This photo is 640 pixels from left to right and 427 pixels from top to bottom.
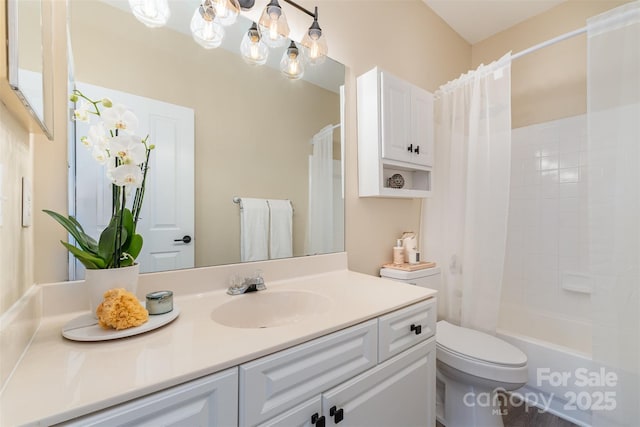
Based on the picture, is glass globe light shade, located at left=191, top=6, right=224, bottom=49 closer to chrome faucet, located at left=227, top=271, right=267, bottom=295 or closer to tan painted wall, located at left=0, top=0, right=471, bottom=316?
tan painted wall, located at left=0, top=0, right=471, bottom=316

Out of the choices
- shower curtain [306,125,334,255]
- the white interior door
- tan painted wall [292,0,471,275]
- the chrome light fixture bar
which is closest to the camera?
the white interior door

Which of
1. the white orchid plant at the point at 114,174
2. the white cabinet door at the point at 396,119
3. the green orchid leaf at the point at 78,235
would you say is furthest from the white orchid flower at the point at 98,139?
the white cabinet door at the point at 396,119

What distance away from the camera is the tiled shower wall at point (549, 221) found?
191 cm

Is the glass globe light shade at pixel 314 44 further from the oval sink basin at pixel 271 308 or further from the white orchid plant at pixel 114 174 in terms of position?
the oval sink basin at pixel 271 308

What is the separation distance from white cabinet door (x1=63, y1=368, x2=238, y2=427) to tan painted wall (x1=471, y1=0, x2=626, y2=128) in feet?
8.83

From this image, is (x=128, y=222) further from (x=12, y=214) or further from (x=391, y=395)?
(x=391, y=395)

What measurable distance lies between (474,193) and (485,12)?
5.06 feet

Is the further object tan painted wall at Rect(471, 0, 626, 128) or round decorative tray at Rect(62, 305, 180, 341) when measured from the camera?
tan painted wall at Rect(471, 0, 626, 128)

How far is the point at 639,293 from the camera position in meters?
1.17

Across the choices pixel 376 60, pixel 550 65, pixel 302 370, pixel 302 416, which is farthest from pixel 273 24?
pixel 550 65

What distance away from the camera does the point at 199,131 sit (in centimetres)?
106

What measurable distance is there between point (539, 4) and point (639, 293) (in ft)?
6.91

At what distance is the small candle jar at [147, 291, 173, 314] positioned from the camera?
753 millimetres

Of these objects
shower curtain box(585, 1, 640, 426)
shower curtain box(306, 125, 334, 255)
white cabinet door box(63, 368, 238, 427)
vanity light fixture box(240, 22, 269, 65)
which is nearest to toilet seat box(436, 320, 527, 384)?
shower curtain box(585, 1, 640, 426)
